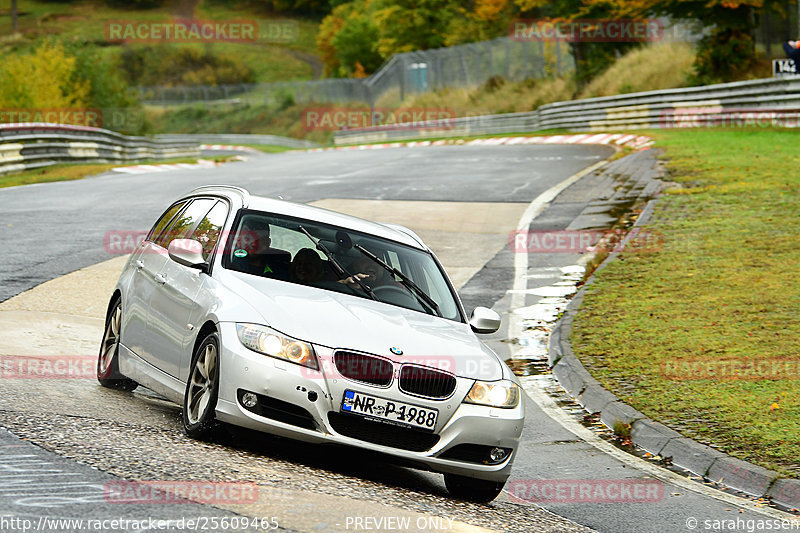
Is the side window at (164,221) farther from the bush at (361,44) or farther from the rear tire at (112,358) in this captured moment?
the bush at (361,44)

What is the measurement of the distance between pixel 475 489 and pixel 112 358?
3.27 metres

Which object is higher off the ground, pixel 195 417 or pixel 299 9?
pixel 299 9

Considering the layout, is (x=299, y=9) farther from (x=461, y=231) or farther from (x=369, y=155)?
(x=461, y=231)

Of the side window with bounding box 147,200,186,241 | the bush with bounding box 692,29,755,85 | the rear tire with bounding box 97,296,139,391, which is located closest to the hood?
the rear tire with bounding box 97,296,139,391

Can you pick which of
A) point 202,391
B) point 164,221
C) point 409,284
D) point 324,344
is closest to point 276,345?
point 324,344

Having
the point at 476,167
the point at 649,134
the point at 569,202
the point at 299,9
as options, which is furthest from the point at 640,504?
the point at 299,9

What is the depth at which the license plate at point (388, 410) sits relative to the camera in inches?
262

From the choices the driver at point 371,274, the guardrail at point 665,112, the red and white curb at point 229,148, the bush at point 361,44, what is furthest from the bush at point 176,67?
the driver at point 371,274

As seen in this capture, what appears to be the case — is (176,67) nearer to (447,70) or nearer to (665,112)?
(447,70)

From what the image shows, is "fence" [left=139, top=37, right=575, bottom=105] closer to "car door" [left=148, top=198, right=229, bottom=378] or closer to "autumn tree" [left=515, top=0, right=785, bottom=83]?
"autumn tree" [left=515, top=0, right=785, bottom=83]

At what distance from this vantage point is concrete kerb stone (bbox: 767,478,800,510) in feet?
24.8

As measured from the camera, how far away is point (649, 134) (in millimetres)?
36594

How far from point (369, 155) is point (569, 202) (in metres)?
17.9

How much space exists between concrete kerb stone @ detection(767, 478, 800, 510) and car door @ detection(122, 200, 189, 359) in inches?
176
